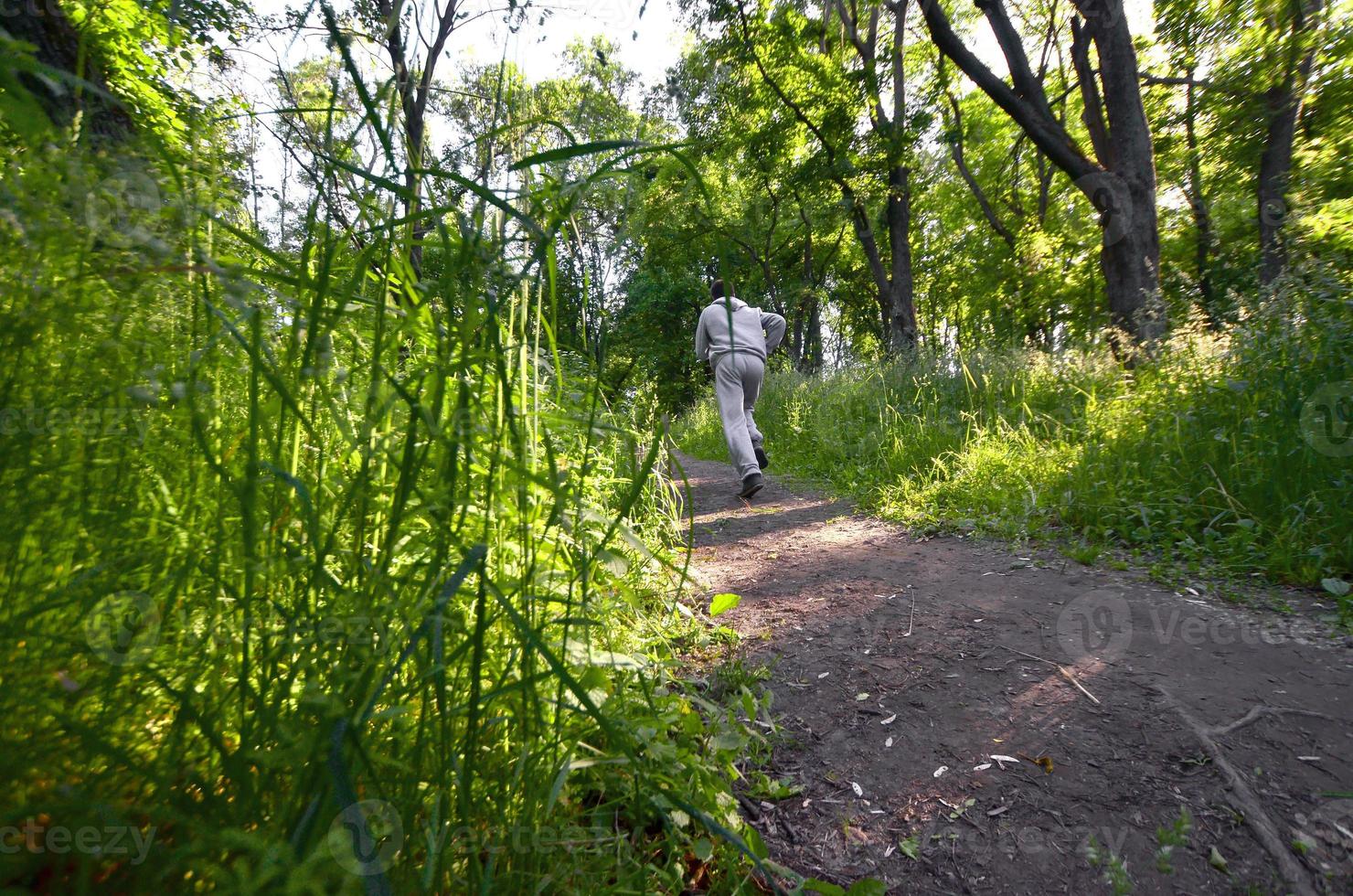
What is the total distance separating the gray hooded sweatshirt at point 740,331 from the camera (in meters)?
5.95

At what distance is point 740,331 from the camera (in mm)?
5914

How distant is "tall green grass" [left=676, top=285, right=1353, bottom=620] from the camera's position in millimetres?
2932

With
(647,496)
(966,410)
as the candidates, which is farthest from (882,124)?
(647,496)

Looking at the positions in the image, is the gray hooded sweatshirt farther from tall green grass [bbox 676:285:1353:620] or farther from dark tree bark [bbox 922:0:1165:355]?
dark tree bark [bbox 922:0:1165:355]

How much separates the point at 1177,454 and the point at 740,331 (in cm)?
346

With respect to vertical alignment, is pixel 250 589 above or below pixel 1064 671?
above

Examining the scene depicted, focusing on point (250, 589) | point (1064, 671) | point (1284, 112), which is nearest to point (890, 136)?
point (1284, 112)

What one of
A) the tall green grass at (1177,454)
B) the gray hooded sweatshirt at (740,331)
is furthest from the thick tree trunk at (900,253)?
the tall green grass at (1177,454)

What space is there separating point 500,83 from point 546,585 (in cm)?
107

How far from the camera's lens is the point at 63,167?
2.87ft

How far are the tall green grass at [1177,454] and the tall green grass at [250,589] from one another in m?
3.07

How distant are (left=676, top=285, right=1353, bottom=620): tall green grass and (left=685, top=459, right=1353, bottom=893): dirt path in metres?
0.62

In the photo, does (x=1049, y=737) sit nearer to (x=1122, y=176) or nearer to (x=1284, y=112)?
(x=1122, y=176)

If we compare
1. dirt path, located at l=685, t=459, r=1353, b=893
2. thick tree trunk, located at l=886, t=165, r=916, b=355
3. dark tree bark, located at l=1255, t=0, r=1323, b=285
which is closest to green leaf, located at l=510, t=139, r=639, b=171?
dirt path, located at l=685, t=459, r=1353, b=893
